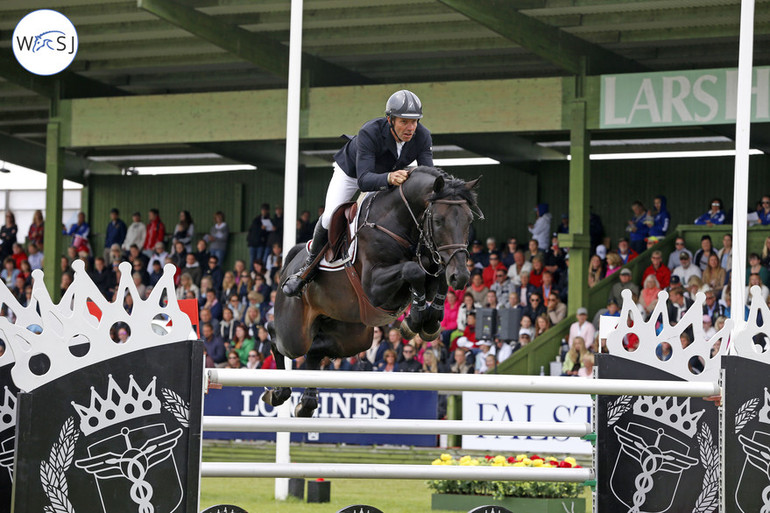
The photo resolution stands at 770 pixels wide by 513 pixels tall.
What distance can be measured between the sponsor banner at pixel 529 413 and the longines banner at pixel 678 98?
3.56m

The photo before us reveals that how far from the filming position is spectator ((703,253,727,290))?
13.2 metres

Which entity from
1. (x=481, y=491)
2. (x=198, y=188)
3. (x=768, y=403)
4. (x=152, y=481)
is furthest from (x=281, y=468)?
(x=198, y=188)

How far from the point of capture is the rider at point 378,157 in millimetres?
5832

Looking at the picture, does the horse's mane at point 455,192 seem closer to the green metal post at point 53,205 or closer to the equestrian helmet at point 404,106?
the equestrian helmet at point 404,106

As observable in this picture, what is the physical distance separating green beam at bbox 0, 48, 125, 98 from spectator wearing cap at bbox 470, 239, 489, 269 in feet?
20.5

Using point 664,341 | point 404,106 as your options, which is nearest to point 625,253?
point 404,106

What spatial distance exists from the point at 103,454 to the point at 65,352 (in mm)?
401

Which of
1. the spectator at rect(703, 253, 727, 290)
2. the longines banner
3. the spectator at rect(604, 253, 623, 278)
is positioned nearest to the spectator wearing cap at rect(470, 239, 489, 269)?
the spectator at rect(604, 253, 623, 278)

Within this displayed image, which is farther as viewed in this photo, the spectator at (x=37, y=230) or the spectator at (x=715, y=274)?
the spectator at (x=37, y=230)

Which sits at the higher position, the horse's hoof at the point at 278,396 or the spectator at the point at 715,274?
the spectator at the point at 715,274

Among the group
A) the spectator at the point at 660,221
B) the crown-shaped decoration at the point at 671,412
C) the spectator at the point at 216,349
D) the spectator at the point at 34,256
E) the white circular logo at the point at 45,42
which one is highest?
the white circular logo at the point at 45,42

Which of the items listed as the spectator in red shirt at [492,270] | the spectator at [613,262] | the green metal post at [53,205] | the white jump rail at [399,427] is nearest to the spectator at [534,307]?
the spectator in red shirt at [492,270]

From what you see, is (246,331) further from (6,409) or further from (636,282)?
(6,409)

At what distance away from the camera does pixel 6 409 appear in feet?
15.1
